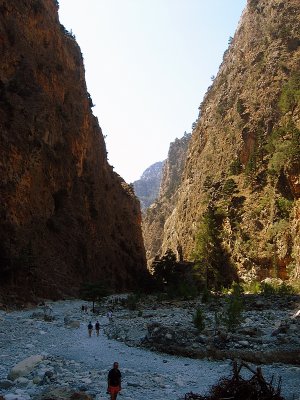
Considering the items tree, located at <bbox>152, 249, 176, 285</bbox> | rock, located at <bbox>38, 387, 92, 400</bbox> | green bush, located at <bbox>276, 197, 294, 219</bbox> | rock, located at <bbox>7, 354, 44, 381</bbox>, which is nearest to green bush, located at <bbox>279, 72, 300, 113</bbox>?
green bush, located at <bbox>276, 197, 294, 219</bbox>

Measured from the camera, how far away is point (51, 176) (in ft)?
160

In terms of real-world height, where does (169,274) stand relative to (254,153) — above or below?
below

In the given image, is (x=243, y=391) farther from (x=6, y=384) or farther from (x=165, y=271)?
(x=165, y=271)

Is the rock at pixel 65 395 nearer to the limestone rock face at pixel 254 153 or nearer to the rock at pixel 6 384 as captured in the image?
the rock at pixel 6 384

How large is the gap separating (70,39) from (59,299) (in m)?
43.4

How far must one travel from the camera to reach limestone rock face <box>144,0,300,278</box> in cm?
5366

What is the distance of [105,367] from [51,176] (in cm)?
3705

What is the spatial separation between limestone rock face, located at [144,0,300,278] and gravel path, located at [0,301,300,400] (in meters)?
35.0

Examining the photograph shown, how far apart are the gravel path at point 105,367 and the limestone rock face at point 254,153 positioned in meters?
35.0

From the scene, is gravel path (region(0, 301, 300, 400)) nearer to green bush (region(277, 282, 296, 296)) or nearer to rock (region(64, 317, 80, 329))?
rock (region(64, 317, 80, 329))

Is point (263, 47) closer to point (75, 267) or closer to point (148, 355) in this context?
point (75, 267)

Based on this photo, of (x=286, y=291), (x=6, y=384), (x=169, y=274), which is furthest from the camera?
(x=169, y=274)

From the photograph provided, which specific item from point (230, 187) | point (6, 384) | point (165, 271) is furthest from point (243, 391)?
point (230, 187)

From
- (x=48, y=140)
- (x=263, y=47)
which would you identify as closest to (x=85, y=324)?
(x=48, y=140)
